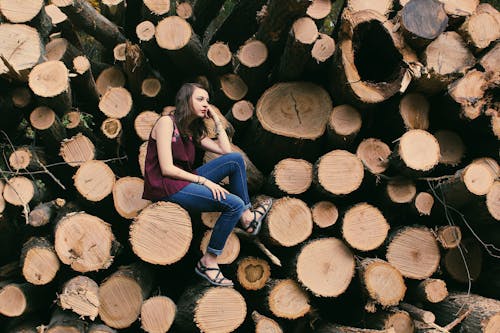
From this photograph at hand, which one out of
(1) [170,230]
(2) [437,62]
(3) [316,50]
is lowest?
(1) [170,230]

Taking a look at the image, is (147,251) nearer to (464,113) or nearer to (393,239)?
(393,239)

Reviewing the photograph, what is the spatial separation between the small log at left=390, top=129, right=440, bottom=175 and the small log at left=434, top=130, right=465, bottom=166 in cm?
42

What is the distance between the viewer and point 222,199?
3.50 metres

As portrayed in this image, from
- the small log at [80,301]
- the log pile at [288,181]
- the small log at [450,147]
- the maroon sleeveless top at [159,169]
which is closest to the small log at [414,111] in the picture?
the log pile at [288,181]

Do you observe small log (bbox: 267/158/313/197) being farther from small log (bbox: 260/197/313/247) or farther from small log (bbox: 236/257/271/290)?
small log (bbox: 236/257/271/290)

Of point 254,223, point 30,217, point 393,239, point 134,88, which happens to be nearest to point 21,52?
point 134,88

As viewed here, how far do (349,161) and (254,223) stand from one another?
2.67 ft

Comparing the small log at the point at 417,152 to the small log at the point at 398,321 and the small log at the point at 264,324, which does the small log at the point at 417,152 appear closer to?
the small log at the point at 398,321

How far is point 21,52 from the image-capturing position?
4.00 meters

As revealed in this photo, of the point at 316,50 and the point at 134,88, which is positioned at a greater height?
the point at 316,50

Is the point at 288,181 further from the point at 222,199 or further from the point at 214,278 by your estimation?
the point at 214,278

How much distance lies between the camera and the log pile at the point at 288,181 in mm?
3547

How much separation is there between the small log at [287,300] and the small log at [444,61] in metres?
1.78

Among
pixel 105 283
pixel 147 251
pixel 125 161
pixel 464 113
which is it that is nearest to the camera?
pixel 147 251
